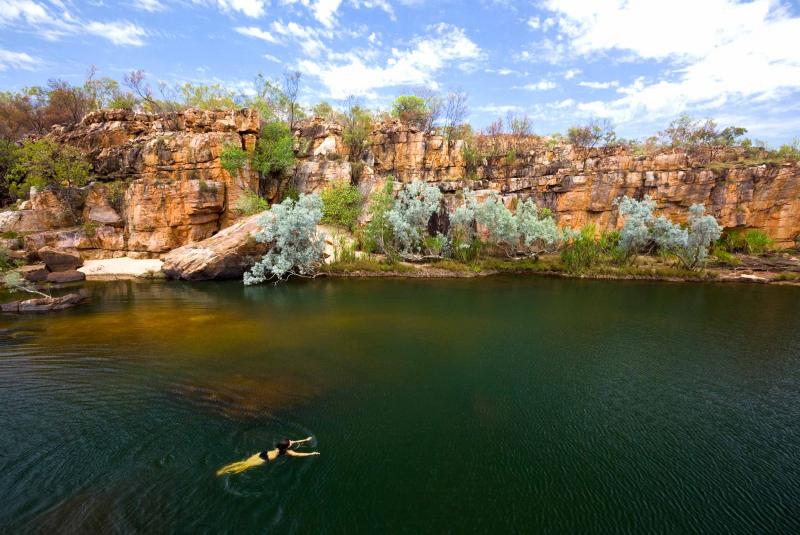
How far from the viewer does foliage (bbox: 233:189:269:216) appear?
137 feet

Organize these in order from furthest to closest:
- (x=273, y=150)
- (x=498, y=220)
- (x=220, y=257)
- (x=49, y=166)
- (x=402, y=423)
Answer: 1. (x=273, y=150)
2. (x=498, y=220)
3. (x=49, y=166)
4. (x=220, y=257)
5. (x=402, y=423)

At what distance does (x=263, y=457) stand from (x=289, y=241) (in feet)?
90.8

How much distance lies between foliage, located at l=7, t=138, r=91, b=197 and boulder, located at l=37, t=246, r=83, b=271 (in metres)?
8.46

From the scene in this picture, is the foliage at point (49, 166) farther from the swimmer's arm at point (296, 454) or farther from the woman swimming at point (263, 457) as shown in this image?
the swimmer's arm at point (296, 454)

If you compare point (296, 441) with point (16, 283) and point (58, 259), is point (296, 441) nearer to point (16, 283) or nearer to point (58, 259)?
point (16, 283)

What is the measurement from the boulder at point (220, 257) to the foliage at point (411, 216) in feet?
43.2

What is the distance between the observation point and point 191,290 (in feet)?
103

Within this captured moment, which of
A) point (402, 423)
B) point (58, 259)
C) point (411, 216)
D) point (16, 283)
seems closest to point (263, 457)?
point (402, 423)

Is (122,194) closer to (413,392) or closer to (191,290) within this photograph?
(191,290)

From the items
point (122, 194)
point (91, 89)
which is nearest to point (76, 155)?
point (122, 194)

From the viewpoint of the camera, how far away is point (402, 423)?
11922 mm

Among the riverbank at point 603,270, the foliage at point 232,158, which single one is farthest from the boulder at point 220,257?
the foliage at point 232,158

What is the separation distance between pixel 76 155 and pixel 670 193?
65.8 m

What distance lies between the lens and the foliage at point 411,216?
132ft
